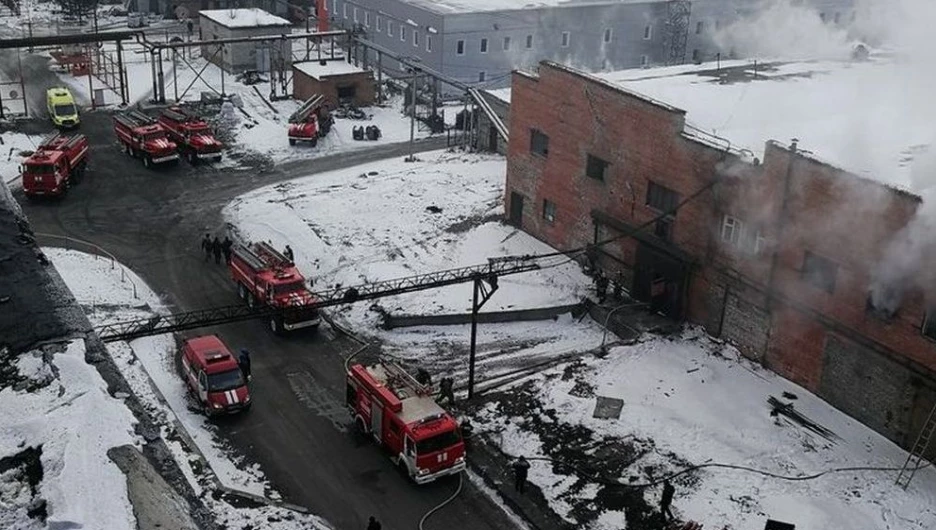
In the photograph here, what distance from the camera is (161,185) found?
4506cm

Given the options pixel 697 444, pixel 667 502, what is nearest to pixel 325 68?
pixel 697 444

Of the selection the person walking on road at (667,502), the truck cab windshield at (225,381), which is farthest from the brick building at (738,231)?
the truck cab windshield at (225,381)

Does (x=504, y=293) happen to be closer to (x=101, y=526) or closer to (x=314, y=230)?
(x=314, y=230)

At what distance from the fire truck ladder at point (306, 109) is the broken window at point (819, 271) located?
102ft

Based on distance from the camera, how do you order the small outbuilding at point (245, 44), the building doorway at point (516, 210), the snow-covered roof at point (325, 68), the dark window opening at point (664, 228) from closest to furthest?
the dark window opening at point (664, 228)
the building doorway at point (516, 210)
the snow-covered roof at point (325, 68)
the small outbuilding at point (245, 44)

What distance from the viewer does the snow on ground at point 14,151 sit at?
44.4m

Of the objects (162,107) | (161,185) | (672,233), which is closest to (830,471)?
(672,233)

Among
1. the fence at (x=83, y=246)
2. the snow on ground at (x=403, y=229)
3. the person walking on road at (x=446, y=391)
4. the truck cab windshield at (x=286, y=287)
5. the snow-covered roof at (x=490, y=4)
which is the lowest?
A: the fence at (x=83, y=246)

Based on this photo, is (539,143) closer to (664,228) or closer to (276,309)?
(664,228)

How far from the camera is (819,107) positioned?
3528 cm

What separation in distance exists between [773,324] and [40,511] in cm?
2105

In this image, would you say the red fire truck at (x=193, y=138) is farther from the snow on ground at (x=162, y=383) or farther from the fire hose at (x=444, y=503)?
the fire hose at (x=444, y=503)

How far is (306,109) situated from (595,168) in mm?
22327

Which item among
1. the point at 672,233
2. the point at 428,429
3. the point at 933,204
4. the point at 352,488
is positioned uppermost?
the point at 933,204
